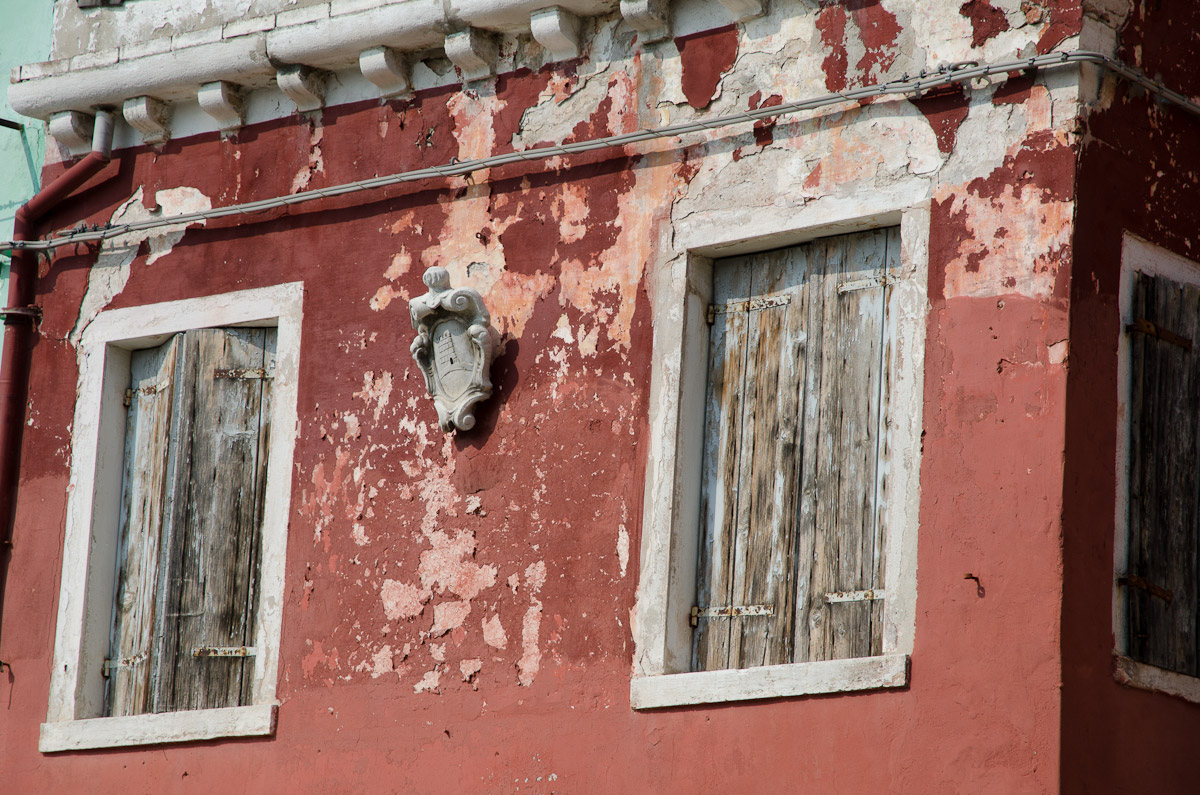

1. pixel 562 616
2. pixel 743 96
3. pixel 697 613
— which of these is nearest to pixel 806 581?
pixel 697 613

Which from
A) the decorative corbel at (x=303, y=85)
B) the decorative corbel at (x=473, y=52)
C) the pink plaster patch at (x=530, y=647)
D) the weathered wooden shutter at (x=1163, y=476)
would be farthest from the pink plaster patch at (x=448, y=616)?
the weathered wooden shutter at (x=1163, y=476)

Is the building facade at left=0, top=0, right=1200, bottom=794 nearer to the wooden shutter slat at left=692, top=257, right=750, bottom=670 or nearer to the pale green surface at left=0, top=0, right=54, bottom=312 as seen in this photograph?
the wooden shutter slat at left=692, top=257, right=750, bottom=670

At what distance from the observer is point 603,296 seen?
8688 millimetres

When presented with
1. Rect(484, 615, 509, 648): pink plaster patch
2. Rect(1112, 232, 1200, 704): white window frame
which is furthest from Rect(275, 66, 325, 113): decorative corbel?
Rect(1112, 232, 1200, 704): white window frame

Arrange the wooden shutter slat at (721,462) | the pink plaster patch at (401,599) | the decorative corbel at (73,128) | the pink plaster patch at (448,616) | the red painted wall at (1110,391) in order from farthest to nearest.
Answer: the decorative corbel at (73,128), the pink plaster patch at (401,599), the pink plaster patch at (448,616), the wooden shutter slat at (721,462), the red painted wall at (1110,391)

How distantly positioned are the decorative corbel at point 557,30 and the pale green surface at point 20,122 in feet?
9.81

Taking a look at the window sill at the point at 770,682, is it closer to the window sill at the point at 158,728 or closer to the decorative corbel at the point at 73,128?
the window sill at the point at 158,728

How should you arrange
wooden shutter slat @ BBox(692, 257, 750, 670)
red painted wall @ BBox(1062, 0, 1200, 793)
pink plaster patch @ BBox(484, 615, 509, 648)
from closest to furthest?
1. red painted wall @ BBox(1062, 0, 1200, 793)
2. wooden shutter slat @ BBox(692, 257, 750, 670)
3. pink plaster patch @ BBox(484, 615, 509, 648)

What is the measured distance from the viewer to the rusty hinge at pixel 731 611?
26.7 feet

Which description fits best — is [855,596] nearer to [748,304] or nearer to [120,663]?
[748,304]

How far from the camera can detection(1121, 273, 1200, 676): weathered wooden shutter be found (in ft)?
25.5

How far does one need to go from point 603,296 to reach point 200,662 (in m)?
2.64

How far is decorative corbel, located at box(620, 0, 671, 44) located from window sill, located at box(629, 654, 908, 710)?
9.30ft

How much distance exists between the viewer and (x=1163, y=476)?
795 centimetres
